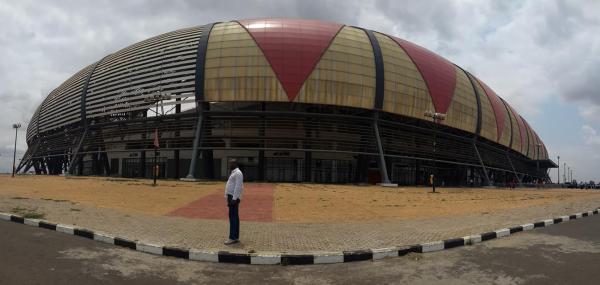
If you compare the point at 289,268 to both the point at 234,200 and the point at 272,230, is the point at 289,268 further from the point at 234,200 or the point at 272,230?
the point at 272,230

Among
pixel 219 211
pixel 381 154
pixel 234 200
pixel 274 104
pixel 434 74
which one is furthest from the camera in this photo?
pixel 434 74

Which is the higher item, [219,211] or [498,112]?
[498,112]

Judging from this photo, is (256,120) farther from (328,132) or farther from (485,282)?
(485,282)

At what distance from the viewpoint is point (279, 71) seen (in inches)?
1555

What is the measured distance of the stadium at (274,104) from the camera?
39969 mm

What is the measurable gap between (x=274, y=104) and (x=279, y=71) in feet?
14.0

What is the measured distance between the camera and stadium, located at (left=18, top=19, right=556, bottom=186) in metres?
40.0

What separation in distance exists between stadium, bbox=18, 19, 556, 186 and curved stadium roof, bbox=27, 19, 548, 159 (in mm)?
103

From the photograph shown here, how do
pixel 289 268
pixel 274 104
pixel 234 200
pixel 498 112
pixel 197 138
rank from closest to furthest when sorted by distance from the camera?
pixel 289 268, pixel 234 200, pixel 197 138, pixel 274 104, pixel 498 112

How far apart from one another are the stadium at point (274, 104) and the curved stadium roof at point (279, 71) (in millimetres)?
103

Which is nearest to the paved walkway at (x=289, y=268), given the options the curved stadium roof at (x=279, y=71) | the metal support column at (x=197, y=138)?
the metal support column at (x=197, y=138)

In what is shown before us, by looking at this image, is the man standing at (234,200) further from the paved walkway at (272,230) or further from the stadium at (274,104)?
the stadium at (274,104)

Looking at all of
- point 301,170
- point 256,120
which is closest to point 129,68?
point 256,120

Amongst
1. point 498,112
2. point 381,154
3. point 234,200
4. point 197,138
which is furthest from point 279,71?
point 498,112
